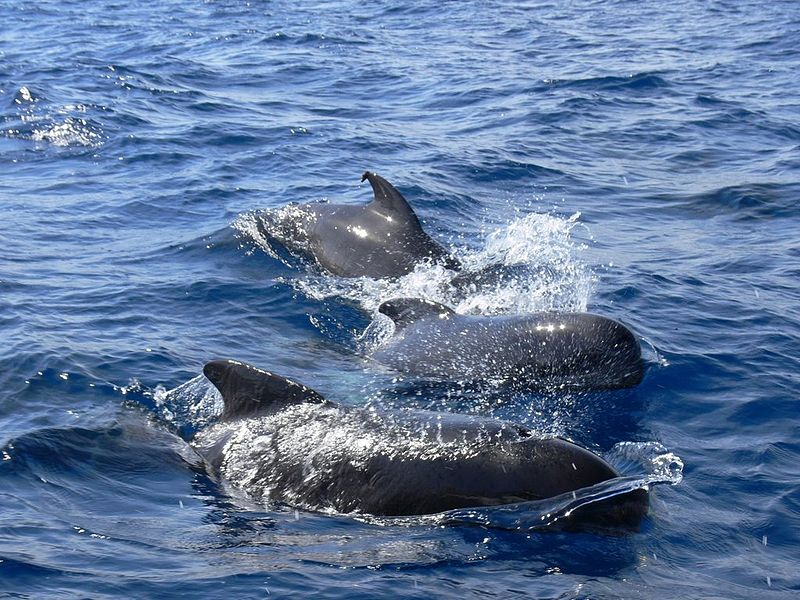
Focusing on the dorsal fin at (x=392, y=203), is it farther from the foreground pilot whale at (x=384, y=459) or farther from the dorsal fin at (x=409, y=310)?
the foreground pilot whale at (x=384, y=459)

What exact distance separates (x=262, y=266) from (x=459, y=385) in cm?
450

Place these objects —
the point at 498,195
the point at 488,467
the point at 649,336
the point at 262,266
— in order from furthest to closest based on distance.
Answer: the point at 498,195
the point at 262,266
the point at 649,336
the point at 488,467

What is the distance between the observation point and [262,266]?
14383 millimetres

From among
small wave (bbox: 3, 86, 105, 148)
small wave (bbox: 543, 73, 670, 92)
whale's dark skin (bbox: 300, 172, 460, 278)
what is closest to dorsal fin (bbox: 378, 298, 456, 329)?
whale's dark skin (bbox: 300, 172, 460, 278)

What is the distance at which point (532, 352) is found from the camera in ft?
35.5

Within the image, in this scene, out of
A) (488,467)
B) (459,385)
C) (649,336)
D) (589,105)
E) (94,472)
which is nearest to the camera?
(488,467)

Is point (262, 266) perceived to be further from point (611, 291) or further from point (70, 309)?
point (611, 291)

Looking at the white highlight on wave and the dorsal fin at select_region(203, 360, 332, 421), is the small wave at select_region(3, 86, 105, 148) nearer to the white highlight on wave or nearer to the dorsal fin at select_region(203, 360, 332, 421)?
the white highlight on wave

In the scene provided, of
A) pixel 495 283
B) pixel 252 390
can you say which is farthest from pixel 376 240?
pixel 252 390

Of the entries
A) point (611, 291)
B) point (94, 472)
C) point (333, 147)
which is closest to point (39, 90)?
point (333, 147)

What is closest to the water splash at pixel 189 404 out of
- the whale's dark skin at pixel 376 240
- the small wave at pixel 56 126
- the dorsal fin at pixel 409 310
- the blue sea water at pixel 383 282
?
the blue sea water at pixel 383 282

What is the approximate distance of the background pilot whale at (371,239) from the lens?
44.6ft

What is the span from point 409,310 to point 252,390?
3.03 meters

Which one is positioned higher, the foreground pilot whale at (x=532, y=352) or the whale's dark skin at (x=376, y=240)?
the whale's dark skin at (x=376, y=240)
